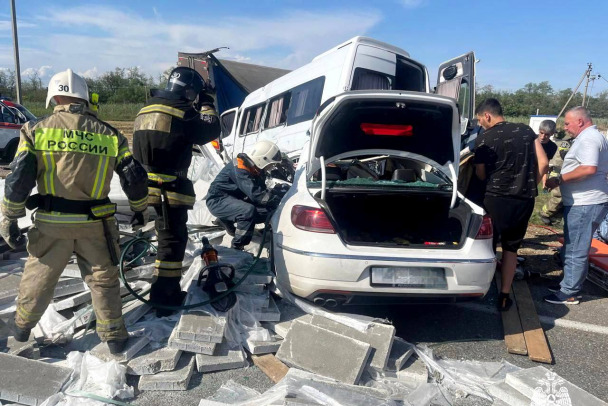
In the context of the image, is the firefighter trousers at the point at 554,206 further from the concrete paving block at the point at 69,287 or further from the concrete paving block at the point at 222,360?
the concrete paving block at the point at 69,287

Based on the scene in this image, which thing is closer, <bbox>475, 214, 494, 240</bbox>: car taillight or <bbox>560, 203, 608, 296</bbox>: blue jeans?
<bbox>475, 214, 494, 240</bbox>: car taillight

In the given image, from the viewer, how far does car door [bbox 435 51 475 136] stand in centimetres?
712

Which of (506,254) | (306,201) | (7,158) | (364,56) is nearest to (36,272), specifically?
(306,201)

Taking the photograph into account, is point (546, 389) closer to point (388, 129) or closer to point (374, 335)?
point (374, 335)

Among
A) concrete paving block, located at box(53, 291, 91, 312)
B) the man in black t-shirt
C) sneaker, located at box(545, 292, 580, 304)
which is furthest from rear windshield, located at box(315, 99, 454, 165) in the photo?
concrete paving block, located at box(53, 291, 91, 312)

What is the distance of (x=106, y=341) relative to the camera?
300 cm

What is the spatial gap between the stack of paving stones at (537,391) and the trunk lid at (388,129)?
4.72 feet

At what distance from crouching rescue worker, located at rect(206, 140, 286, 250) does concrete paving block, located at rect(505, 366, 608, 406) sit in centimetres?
225

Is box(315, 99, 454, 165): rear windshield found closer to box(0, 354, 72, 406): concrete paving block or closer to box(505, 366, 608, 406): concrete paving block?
box(505, 366, 608, 406): concrete paving block

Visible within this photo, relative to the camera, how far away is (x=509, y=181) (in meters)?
4.14

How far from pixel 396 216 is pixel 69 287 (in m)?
2.88

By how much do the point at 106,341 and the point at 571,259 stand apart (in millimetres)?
4057

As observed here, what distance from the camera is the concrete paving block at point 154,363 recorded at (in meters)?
2.84

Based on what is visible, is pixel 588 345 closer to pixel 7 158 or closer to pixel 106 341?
pixel 106 341
